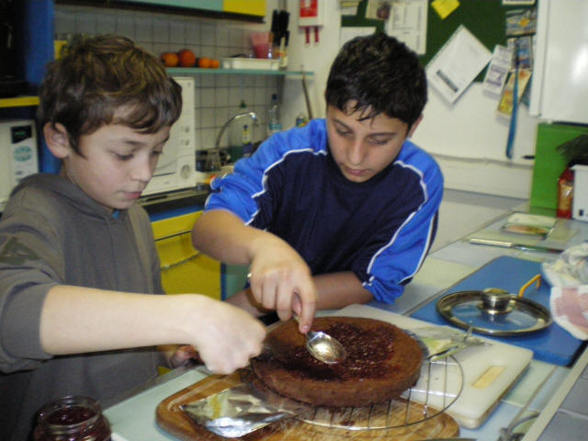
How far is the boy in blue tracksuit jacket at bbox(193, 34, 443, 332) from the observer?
1250mm

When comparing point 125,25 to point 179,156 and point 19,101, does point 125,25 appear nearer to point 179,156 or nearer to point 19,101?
point 179,156

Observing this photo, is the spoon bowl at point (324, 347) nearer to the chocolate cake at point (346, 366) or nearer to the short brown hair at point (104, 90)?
the chocolate cake at point (346, 366)

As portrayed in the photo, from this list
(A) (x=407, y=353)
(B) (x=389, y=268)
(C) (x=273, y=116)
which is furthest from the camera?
(C) (x=273, y=116)

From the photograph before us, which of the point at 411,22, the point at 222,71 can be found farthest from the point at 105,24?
the point at 411,22

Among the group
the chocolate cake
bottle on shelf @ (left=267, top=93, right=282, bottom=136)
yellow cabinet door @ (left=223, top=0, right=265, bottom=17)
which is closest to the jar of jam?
the chocolate cake

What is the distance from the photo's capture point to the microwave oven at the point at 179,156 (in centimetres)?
250

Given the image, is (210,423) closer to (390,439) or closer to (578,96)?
(390,439)

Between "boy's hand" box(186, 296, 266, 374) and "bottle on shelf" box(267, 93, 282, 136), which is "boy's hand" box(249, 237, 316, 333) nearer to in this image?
"boy's hand" box(186, 296, 266, 374)

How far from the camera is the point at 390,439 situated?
2.52ft

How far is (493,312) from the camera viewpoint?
1.26 m

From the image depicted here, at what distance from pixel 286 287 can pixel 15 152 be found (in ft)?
4.83

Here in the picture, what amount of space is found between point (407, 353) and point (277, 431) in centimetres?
26

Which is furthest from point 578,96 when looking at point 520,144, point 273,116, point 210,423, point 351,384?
point 210,423

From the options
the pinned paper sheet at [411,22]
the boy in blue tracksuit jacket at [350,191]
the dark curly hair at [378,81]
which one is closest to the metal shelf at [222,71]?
the pinned paper sheet at [411,22]
